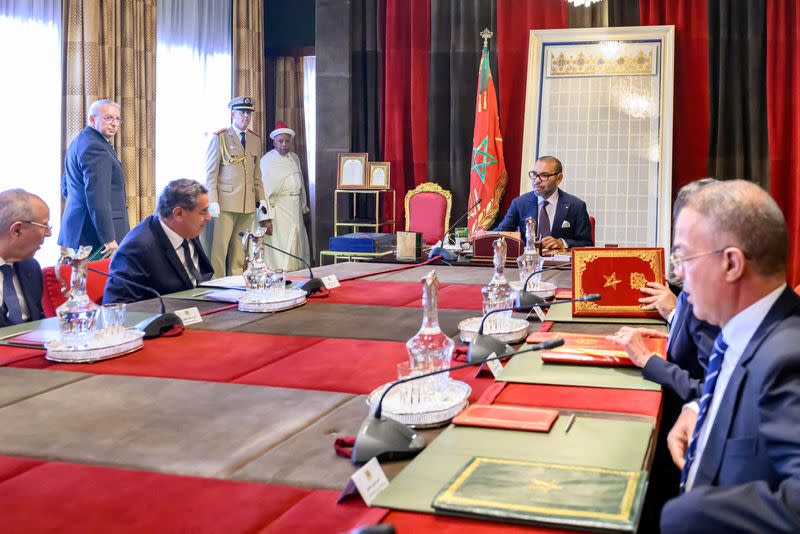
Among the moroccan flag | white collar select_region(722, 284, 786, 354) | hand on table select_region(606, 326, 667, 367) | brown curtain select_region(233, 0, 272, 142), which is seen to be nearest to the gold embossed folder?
white collar select_region(722, 284, 786, 354)

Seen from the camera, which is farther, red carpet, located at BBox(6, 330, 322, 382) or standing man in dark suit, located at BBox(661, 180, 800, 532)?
red carpet, located at BBox(6, 330, 322, 382)

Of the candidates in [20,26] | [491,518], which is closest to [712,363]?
[491,518]

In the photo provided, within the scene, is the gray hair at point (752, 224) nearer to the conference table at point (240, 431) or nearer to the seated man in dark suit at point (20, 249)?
the conference table at point (240, 431)

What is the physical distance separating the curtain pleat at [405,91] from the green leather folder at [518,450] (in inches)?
245

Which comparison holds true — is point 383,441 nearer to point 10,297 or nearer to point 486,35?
point 10,297

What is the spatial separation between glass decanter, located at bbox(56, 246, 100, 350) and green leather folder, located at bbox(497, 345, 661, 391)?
3.75 ft

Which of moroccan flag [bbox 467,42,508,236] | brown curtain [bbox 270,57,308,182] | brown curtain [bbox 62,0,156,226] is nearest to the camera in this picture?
brown curtain [bbox 62,0,156,226]

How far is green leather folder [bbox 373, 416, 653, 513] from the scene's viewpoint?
3.99 ft

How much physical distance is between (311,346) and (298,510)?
1.22m

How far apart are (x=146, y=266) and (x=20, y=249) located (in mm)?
706

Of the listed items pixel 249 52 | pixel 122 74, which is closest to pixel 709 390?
pixel 122 74

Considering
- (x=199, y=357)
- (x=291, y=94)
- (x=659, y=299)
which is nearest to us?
(x=199, y=357)

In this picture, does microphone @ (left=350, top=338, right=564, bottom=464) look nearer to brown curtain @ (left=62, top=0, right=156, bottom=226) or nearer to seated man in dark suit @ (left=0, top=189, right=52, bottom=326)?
seated man in dark suit @ (left=0, top=189, right=52, bottom=326)

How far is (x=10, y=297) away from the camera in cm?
285
